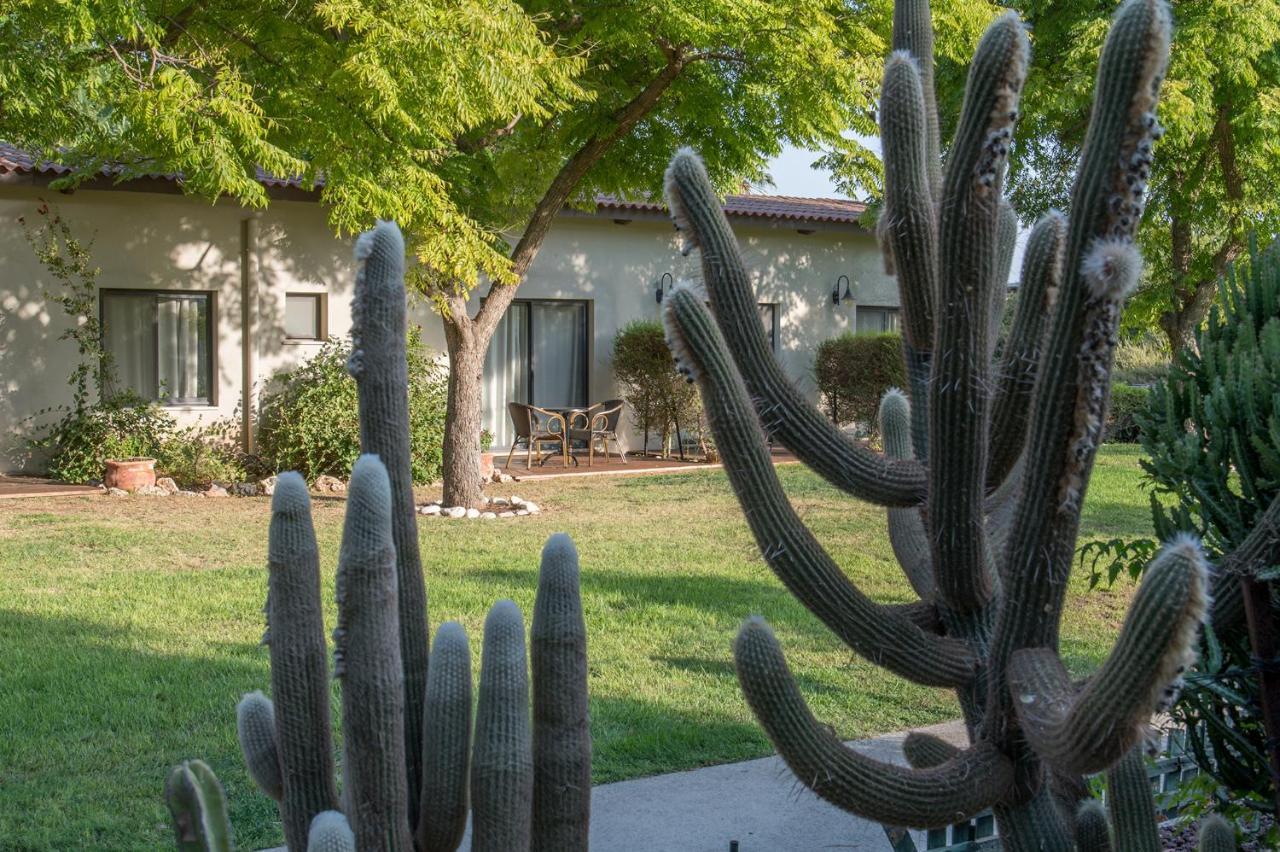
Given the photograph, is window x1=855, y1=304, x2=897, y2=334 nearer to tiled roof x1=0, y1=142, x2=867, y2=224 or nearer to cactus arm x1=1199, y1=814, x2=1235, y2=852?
tiled roof x1=0, y1=142, x2=867, y2=224

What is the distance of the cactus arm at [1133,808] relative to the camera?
3.20 m

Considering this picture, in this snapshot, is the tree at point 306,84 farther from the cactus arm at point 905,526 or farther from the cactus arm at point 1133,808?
the cactus arm at point 1133,808

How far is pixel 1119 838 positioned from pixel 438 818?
5.73 feet

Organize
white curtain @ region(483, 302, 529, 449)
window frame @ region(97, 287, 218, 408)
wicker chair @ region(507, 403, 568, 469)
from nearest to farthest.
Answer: window frame @ region(97, 287, 218, 408) < wicker chair @ region(507, 403, 568, 469) < white curtain @ region(483, 302, 529, 449)

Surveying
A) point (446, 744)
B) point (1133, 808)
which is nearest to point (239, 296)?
point (446, 744)

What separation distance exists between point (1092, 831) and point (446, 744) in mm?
1633

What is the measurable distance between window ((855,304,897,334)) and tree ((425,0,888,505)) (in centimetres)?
831

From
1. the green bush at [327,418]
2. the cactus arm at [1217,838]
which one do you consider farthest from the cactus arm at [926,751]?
the green bush at [327,418]

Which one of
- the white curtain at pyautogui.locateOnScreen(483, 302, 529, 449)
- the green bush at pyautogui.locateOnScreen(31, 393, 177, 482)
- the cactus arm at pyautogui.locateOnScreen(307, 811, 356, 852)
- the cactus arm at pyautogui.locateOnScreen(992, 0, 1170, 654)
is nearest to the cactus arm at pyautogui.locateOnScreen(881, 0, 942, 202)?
the cactus arm at pyautogui.locateOnScreen(992, 0, 1170, 654)

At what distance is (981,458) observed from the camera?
280 cm

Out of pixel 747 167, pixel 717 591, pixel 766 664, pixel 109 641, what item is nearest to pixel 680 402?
pixel 747 167

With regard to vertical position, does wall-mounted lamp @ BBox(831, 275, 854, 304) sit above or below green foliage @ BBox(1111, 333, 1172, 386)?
above

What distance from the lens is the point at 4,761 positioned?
5.67m

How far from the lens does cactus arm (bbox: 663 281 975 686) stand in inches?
110
